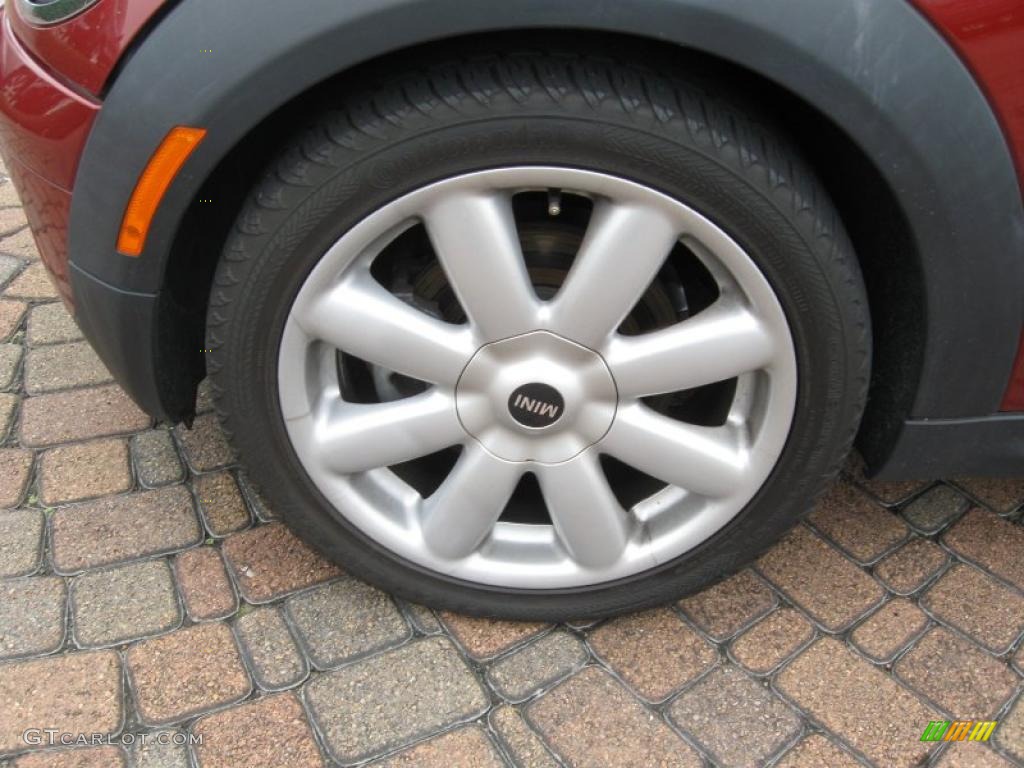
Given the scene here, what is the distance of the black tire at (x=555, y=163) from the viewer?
4.36 ft

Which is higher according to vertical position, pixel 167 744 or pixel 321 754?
pixel 321 754

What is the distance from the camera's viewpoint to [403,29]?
126 centimetres

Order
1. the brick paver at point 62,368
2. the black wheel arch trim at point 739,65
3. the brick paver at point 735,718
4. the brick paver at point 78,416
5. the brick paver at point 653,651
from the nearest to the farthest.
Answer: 1. the black wheel arch trim at point 739,65
2. the brick paver at point 735,718
3. the brick paver at point 653,651
4. the brick paver at point 78,416
5. the brick paver at point 62,368

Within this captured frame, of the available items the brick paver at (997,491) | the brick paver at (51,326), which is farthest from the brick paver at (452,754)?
the brick paver at (51,326)

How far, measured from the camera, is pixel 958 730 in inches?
64.3

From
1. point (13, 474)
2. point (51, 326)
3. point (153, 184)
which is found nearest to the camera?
point (153, 184)

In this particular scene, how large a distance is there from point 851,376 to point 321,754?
1.11 metres

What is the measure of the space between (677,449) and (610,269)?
1.22 feet

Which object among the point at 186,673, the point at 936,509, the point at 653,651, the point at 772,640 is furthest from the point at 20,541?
the point at 936,509

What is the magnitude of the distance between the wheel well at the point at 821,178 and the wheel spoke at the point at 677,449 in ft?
0.98

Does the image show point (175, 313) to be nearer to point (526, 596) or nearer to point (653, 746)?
point (526, 596)

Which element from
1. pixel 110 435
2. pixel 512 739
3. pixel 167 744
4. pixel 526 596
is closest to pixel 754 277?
pixel 526 596

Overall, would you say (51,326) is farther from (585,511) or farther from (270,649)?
(585,511)

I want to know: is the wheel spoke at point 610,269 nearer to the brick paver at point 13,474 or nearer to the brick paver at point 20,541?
the brick paver at point 20,541
